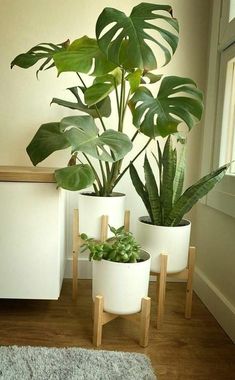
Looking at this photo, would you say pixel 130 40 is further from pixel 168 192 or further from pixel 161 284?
pixel 161 284

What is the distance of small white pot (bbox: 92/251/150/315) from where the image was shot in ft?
3.01

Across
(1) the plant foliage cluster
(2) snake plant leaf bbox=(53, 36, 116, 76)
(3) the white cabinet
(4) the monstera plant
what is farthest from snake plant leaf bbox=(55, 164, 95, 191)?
(2) snake plant leaf bbox=(53, 36, 116, 76)

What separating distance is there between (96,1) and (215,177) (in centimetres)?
105

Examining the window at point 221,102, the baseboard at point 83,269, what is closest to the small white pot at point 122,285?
the window at point 221,102

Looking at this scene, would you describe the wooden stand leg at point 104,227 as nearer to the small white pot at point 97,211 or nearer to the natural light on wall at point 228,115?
the small white pot at point 97,211

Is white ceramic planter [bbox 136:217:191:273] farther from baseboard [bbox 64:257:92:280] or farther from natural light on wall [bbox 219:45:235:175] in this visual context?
baseboard [bbox 64:257:92:280]

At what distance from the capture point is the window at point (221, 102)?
120cm

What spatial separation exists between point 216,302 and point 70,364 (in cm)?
64

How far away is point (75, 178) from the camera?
92 cm

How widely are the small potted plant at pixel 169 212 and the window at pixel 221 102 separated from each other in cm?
20

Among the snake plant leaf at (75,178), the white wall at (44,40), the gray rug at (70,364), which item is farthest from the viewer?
the white wall at (44,40)

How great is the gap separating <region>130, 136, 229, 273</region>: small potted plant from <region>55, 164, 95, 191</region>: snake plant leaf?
26 centimetres

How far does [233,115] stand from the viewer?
1252mm

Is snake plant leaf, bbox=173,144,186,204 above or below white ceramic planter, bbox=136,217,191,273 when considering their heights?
above
